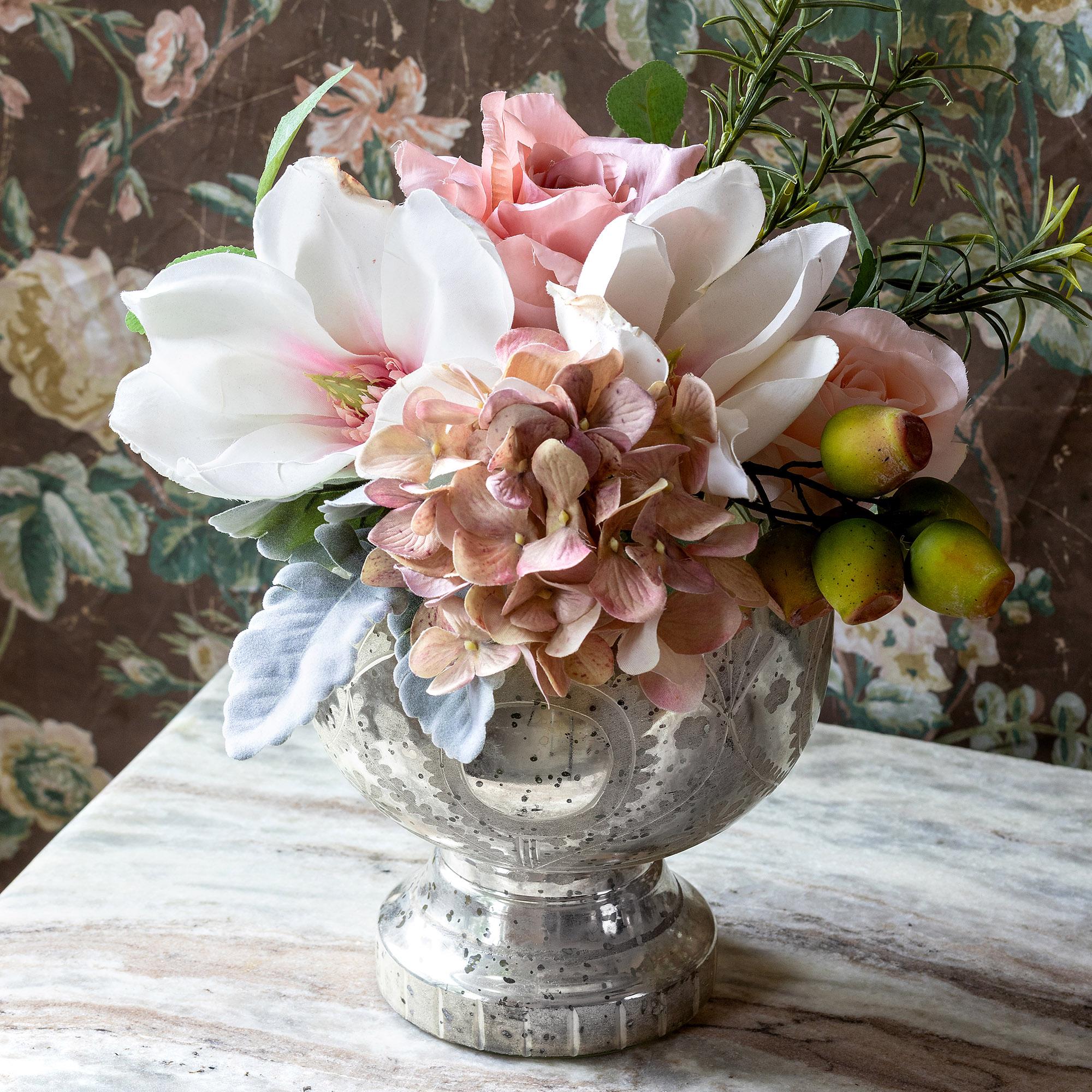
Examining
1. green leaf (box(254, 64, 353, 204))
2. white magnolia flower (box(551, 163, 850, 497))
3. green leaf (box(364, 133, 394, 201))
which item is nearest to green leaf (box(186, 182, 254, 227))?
green leaf (box(364, 133, 394, 201))

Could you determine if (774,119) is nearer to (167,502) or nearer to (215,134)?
(215,134)

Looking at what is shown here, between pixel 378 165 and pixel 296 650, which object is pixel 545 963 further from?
pixel 378 165

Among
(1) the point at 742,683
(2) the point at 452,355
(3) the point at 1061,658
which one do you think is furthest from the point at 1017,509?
(2) the point at 452,355

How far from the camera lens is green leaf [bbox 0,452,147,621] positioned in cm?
99

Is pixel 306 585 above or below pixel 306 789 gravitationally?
above

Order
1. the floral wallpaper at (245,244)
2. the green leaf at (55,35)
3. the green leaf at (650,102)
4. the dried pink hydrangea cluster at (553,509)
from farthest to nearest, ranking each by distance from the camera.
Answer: the green leaf at (55,35) → the floral wallpaper at (245,244) → the green leaf at (650,102) → the dried pink hydrangea cluster at (553,509)

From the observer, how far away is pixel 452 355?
36 centimetres

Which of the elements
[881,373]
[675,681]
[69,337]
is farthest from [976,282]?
[69,337]

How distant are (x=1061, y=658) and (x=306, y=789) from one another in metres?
0.56

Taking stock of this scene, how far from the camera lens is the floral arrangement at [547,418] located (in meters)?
0.33

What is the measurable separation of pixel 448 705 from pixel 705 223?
7.2 inches

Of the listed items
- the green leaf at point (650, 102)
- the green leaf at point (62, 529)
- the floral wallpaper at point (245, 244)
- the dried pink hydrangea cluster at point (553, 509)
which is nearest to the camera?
the dried pink hydrangea cluster at point (553, 509)

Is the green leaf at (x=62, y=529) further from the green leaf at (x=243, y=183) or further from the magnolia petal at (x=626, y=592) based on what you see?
the magnolia petal at (x=626, y=592)

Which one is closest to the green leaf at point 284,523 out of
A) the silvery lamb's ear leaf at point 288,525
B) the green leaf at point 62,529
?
the silvery lamb's ear leaf at point 288,525
